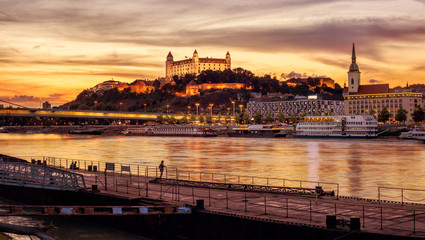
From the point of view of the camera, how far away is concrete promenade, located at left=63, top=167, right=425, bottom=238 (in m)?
19.0

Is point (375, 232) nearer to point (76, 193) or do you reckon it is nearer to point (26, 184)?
point (76, 193)

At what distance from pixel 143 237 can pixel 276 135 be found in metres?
138

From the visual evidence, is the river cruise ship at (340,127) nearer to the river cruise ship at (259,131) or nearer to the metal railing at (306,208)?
the river cruise ship at (259,131)

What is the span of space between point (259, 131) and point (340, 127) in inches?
1766

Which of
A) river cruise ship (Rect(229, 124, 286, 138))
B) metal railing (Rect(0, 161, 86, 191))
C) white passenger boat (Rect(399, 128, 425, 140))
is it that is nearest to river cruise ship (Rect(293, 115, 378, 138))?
white passenger boat (Rect(399, 128, 425, 140))

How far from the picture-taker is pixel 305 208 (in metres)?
22.8

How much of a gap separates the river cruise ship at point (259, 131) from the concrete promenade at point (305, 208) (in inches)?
5323

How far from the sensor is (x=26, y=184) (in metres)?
31.1

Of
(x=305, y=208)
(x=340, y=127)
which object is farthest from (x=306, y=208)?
(x=340, y=127)

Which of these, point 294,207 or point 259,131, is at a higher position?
point 294,207

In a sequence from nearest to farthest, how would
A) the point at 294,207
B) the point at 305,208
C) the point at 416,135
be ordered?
the point at 305,208 < the point at 294,207 < the point at 416,135

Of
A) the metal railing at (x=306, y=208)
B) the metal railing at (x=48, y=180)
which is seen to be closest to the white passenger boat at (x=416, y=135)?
the metal railing at (x=306, y=208)

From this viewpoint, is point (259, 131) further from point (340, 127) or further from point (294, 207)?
point (294, 207)

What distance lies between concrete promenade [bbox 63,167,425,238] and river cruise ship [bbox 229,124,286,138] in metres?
135
